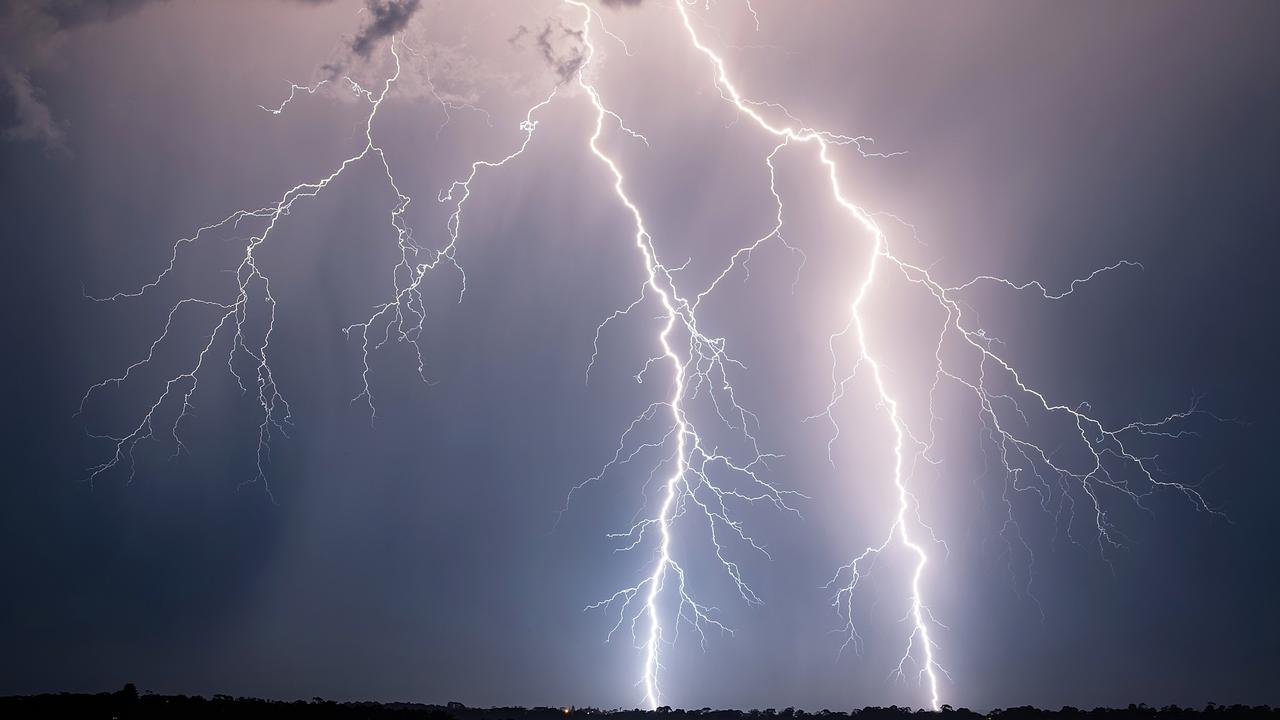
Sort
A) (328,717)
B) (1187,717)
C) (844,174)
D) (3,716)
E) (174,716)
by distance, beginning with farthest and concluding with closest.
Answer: (1187,717) < (844,174) < (328,717) < (174,716) < (3,716)

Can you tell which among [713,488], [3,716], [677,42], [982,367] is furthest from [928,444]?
[3,716]

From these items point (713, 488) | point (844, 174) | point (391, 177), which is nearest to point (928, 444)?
point (713, 488)

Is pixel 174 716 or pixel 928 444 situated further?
pixel 928 444

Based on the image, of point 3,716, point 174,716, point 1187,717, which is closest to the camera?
point 3,716

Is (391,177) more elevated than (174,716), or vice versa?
(391,177)

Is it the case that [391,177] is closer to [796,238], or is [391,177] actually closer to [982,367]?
[796,238]

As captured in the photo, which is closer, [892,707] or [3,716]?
[3,716]

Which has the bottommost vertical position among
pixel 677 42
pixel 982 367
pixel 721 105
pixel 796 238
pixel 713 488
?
pixel 713 488

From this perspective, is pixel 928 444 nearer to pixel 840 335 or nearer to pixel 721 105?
pixel 840 335

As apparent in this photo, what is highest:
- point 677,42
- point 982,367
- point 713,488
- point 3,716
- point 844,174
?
point 677,42
